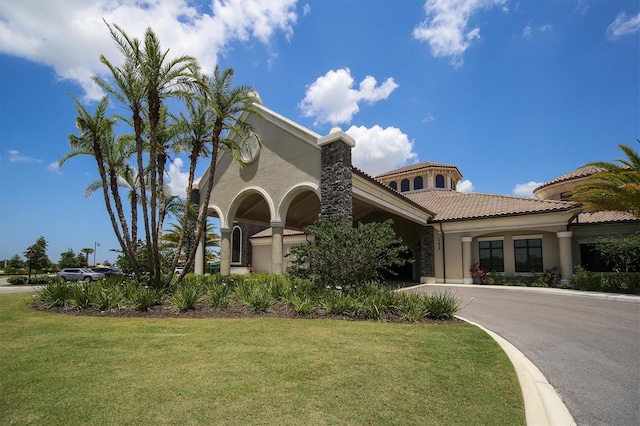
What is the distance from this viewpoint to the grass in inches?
148

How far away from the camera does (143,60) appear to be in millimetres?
12094

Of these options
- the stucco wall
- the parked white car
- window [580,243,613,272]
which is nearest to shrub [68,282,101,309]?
the stucco wall

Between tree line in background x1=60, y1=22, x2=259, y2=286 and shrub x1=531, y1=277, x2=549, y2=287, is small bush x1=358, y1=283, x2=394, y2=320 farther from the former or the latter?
shrub x1=531, y1=277, x2=549, y2=287

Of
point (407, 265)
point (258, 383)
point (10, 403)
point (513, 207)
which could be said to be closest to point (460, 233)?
point (513, 207)

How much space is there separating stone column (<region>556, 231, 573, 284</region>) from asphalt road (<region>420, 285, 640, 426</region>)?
5652 millimetres

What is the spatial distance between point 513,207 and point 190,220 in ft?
67.4

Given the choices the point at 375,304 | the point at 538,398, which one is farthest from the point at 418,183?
the point at 538,398

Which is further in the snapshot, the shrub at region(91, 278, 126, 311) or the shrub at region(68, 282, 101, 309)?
the shrub at region(68, 282, 101, 309)

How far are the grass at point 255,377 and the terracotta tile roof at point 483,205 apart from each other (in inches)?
650

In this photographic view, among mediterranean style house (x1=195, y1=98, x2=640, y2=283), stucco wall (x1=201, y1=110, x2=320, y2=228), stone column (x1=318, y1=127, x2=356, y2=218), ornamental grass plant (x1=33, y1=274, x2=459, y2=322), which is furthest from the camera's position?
stucco wall (x1=201, y1=110, x2=320, y2=228)

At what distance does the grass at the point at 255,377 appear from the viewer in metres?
3.75

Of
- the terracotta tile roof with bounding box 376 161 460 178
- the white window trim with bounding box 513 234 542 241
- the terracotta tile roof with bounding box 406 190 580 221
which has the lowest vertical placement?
the white window trim with bounding box 513 234 542 241

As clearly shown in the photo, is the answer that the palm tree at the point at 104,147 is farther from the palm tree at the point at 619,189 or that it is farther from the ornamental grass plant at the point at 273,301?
the palm tree at the point at 619,189

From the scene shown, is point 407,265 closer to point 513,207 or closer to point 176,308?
point 513,207
